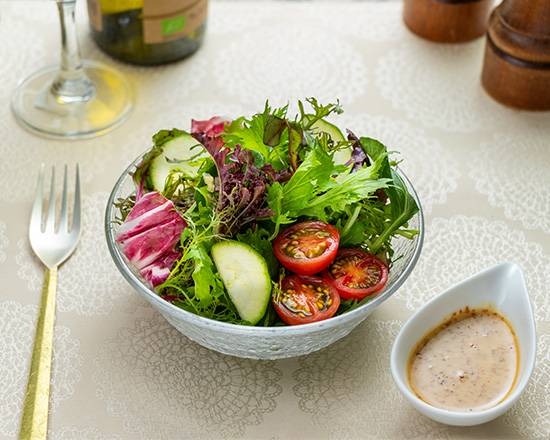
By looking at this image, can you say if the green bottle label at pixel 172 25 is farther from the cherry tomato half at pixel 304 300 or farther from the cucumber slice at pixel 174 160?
the cherry tomato half at pixel 304 300

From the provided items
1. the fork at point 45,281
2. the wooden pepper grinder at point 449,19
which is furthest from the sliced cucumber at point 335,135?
the wooden pepper grinder at point 449,19

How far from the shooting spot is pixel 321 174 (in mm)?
1034

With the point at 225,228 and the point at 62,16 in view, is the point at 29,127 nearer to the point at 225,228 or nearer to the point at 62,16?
the point at 62,16

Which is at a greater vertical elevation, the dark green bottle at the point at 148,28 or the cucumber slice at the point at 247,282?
the cucumber slice at the point at 247,282

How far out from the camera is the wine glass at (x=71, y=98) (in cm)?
142

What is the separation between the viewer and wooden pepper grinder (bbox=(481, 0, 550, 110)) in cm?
144

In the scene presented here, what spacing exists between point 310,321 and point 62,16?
68 centimetres

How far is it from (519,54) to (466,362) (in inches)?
24.6

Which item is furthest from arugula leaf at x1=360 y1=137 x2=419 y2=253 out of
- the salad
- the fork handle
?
the fork handle

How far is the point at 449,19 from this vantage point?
1.61 meters

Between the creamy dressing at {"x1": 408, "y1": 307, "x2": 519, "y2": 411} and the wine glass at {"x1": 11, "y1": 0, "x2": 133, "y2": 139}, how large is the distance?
25.3 inches

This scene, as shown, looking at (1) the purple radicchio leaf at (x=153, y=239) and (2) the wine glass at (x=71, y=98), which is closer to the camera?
(1) the purple radicchio leaf at (x=153, y=239)

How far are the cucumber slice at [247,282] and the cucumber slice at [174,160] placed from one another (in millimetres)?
156

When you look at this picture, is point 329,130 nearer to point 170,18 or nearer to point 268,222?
point 268,222
